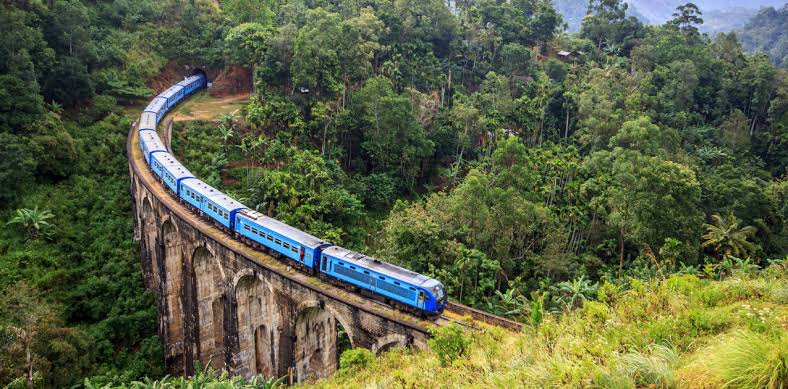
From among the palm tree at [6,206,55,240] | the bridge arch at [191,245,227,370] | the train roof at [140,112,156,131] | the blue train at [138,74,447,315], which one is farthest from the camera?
the train roof at [140,112,156,131]

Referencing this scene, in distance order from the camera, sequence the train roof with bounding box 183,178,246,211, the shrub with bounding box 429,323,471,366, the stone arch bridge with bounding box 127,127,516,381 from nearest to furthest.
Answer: the shrub with bounding box 429,323,471,366
the stone arch bridge with bounding box 127,127,516,381
the train roof with bounding box 183,178,246,211

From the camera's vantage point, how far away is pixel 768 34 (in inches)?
4973

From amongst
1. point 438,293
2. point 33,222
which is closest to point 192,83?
point 33,222

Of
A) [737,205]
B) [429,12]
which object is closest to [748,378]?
[737,205]

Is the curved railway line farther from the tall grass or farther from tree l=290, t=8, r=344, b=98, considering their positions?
tree l=290, t=8, r=344, b=98

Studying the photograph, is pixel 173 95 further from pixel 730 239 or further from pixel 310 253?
pixel 730 239

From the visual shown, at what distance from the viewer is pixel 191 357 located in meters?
29.9

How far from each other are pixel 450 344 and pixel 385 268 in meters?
8.22

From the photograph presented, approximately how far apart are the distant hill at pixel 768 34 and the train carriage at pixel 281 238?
132559mm

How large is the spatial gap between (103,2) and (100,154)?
25313mm

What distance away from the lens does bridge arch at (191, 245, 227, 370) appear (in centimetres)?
2791

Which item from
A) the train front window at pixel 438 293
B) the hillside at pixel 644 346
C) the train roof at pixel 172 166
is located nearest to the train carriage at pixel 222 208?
the train roof at pixel 172 166

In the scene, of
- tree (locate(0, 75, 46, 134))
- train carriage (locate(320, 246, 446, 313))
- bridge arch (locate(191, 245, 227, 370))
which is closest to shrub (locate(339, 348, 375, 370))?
train carriage (locate(320, 246, 446, 313))

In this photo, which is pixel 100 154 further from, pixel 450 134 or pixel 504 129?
pixel 504 129
